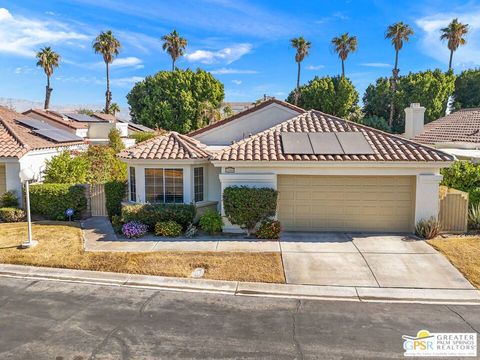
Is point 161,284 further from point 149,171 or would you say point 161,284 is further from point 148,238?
point 149,171

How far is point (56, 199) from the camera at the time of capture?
1702 cm

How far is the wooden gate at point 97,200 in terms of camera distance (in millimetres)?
17594

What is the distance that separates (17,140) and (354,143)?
15.9 m

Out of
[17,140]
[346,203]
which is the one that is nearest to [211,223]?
[346,203]

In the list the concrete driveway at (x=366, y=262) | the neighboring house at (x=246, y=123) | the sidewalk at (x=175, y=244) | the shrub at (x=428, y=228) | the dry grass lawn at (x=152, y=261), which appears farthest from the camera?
the neighboring house at (x=246, y=123)

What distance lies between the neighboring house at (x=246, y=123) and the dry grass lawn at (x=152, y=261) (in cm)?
928

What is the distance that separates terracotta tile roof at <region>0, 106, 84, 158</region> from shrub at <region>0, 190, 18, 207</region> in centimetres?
180

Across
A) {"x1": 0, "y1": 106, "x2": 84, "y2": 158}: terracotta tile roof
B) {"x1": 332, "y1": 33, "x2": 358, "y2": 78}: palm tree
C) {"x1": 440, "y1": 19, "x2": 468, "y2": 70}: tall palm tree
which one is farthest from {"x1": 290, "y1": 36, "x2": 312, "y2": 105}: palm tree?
{"x1": 0, "y1": 106, "x2": 84, "y2": 158}: terracotta tile roof

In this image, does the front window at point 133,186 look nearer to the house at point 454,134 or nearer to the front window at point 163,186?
the front window at point 163,186

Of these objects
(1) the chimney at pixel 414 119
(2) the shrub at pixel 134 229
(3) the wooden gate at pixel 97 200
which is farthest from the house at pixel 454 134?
(3) the wooden gate at pixel 97 200

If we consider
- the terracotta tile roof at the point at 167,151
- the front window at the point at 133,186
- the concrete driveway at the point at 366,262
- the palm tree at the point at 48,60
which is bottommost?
the concrete driveway at the point at 366,262

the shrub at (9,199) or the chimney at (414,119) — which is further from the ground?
the chimney at (414,119)

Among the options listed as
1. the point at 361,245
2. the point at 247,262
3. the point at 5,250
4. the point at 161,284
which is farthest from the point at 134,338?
the point at 361,245

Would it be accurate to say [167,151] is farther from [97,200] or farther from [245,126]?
[245,126]
